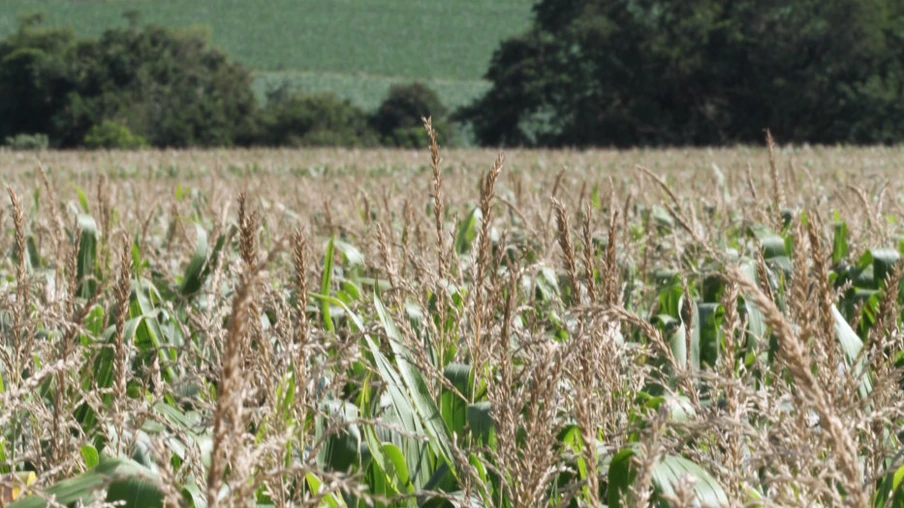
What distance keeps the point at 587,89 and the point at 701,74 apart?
14.7 feet

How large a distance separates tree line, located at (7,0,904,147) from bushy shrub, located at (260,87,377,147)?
0.07m

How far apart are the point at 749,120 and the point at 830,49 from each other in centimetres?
401

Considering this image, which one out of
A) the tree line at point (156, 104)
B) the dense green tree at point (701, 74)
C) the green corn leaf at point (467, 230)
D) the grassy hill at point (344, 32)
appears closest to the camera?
the green corn leaf at point (467, 230)

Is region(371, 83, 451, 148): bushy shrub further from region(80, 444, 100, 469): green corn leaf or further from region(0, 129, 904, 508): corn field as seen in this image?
region(80, 444, 100, 469): green corn leaf

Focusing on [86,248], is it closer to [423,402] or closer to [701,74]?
[423,402]

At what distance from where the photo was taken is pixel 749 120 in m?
41.8

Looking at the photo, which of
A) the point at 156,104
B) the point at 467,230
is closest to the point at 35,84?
the point at 156,104

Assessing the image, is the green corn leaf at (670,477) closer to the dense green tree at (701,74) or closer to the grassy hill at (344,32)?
the dense green tree at (701,74)

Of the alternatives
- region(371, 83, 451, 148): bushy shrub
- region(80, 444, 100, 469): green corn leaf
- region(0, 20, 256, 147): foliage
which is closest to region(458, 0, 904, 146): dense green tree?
region(371, 83, 451, 148): bushy shrub

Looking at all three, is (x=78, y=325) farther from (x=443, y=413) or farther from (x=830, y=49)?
(x=830, y=49)

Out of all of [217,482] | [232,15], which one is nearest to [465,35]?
[232,15]

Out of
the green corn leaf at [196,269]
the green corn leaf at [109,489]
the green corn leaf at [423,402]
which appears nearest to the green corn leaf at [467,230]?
the green corn leaf at [196,269]

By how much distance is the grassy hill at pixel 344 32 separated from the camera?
238ft

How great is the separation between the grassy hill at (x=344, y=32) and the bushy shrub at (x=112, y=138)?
→ 2285 cm
